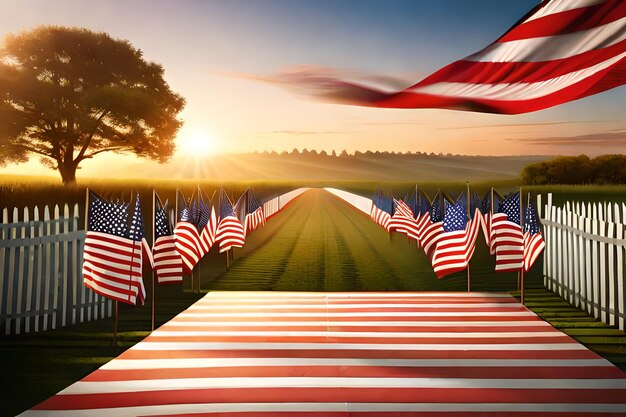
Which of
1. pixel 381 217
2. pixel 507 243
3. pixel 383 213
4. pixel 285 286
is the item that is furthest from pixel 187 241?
pixel 381 217

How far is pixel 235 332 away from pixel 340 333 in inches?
51.0

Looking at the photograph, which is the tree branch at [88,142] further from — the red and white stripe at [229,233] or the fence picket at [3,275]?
the fence picket at [3,275]

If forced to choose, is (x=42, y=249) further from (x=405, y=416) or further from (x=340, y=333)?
(x=405, y=416)

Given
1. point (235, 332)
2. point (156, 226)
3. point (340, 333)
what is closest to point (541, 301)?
point (340, 333)

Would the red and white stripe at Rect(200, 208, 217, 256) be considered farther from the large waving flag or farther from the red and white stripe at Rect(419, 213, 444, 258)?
the large waving flag

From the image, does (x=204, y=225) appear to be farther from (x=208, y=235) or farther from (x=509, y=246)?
(x=509, y=246)

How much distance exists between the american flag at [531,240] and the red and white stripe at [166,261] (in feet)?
17.2

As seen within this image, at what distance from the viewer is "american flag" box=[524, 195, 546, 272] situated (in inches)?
413

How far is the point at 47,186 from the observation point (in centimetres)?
2911

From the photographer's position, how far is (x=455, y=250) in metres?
11.0

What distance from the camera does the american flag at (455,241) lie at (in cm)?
1091

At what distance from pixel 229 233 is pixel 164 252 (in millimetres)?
6525

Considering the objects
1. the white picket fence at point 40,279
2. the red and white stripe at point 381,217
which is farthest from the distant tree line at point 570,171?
the white picket fence at point 40,279

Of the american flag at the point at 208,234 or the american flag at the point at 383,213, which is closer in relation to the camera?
the american flag at the point at 208,234
